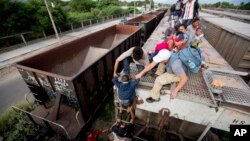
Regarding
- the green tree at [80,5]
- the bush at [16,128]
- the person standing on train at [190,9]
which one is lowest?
the bush at [16,128]

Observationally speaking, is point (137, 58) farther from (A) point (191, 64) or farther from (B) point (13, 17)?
(B) point (13, 17)

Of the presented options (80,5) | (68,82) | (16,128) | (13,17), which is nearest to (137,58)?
(68,82)

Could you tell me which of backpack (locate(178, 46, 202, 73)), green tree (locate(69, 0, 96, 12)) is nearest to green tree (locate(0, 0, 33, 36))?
backpack (locate(178, 46, 202, 73))

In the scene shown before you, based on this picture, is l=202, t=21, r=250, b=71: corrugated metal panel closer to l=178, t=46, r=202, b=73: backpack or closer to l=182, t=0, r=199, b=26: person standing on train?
l=182, t=0, r=199, b=26: person standing on train

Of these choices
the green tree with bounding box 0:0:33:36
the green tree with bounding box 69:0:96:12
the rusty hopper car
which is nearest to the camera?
the rusty hopper car

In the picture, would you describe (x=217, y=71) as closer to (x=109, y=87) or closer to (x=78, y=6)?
(x=109, y=87)

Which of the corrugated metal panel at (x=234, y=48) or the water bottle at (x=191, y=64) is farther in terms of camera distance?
the corrugated metal panel at (x=234, y=48)

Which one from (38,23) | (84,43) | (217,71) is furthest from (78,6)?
(217,71)

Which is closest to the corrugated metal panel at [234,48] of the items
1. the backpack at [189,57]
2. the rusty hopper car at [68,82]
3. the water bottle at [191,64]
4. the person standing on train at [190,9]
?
the person standing on train at [190,9]

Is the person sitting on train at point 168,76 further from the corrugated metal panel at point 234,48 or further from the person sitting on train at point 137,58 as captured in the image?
the corrugated metal panel at point 234,48

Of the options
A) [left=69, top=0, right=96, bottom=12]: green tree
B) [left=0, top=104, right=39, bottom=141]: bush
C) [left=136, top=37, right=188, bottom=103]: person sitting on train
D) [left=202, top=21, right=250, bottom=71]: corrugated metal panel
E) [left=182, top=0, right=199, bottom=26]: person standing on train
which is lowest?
[left=0, top=104, right=39, bottom=141]: bush

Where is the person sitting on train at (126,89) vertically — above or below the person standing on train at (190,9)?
below

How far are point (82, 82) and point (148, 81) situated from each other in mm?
1559

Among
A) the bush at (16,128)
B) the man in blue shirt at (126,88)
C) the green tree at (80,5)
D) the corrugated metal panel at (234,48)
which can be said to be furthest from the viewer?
the green tree at (80,5)
